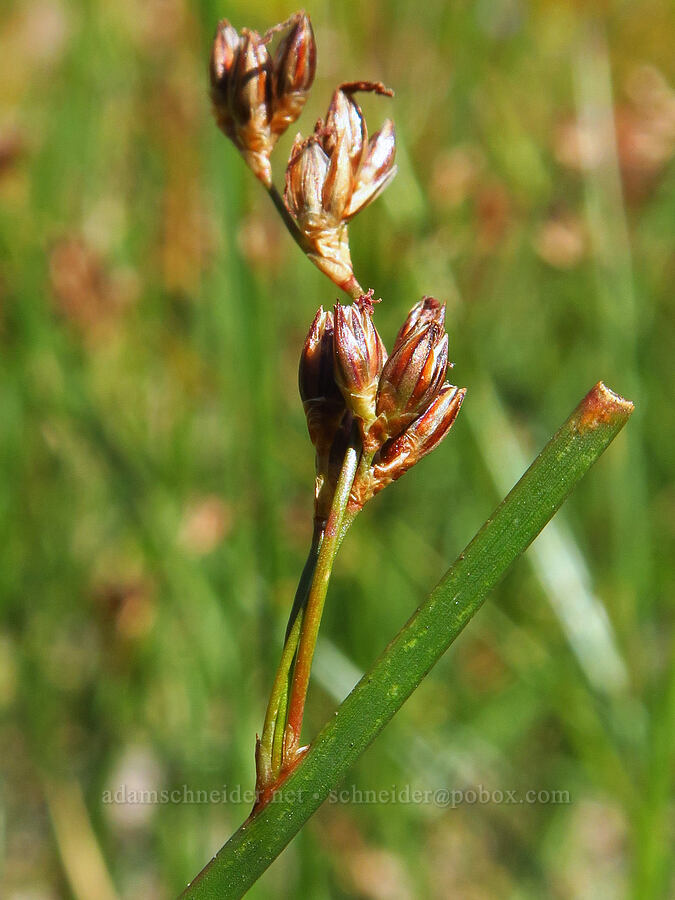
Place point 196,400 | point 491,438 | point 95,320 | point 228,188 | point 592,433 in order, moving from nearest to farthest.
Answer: point 592,433
point 228,188
point 491,438
point 95,320
point 196,400

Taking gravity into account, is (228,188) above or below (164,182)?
above

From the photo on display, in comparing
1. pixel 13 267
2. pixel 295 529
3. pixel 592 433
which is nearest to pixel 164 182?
pixel 13 267

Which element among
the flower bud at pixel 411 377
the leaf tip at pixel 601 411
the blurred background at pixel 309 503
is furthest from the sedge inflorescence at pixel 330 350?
the blurred background at pixel 309 503

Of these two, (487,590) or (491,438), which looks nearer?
(487,590)

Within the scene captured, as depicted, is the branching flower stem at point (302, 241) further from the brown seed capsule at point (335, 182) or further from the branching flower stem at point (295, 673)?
the branching flower stem at point (295, 673)

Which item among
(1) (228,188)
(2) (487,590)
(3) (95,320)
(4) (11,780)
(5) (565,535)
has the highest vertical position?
(2) (487,590)

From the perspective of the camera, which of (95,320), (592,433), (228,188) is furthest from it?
(95,320)

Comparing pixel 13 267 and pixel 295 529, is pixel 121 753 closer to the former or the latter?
pixel 295 529

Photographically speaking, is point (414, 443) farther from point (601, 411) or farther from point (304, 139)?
point (304, 139)
